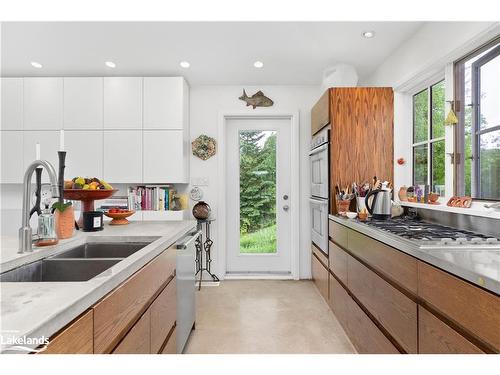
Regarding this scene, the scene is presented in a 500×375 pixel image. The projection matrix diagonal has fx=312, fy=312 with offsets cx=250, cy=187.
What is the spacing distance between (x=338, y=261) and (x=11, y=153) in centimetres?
368

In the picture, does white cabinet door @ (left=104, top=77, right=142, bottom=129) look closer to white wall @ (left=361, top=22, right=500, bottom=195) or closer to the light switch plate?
the light switch plate

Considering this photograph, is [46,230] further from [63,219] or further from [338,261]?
[338,261]

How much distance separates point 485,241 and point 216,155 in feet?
9.56

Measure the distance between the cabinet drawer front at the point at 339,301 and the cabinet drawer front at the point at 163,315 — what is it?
1298 mm

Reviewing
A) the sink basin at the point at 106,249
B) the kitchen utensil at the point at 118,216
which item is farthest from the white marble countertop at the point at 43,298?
the kitchen utensil at the point at 118,216

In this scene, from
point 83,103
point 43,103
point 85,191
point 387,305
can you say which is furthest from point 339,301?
point 43,103

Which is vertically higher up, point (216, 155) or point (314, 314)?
point (216, 155)

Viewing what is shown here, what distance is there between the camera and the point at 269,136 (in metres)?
4.02

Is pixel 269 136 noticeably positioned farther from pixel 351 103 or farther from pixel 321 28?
pixel 321 28

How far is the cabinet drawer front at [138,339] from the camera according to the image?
109 centimetres

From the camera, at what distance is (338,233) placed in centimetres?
267

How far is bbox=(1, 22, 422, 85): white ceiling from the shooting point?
250 cm
